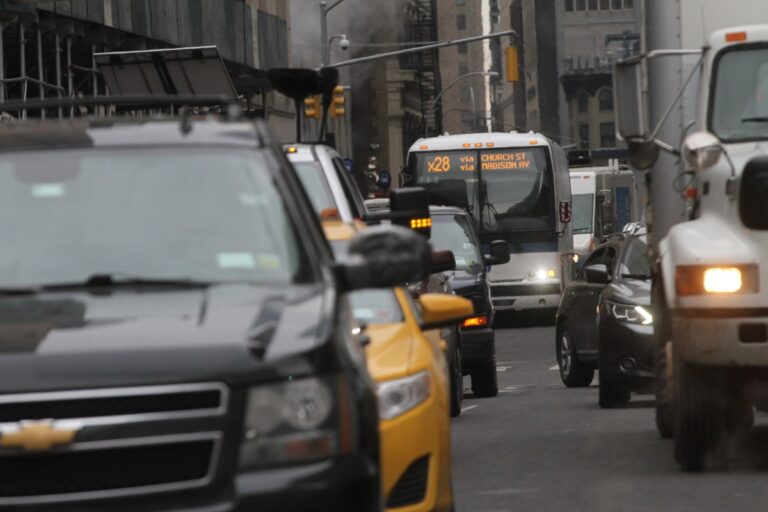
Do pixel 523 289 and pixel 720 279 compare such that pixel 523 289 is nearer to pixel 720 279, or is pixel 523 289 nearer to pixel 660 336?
pixel 660 336

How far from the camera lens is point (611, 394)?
17219 mm

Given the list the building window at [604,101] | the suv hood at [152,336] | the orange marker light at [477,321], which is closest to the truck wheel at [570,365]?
the orange marker light at [477,321]

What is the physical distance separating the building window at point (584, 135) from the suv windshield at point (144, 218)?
485 feet

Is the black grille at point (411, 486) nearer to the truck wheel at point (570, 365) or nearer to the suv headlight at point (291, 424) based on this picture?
the suv headlight at point (291, 424)

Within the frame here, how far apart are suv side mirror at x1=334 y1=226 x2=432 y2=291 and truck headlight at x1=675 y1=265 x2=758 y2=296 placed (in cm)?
480

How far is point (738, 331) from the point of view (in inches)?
416

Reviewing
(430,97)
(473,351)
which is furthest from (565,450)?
(430,97)

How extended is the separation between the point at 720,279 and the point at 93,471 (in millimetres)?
5952

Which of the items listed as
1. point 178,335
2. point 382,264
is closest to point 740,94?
point 382,264

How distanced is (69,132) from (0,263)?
68cm

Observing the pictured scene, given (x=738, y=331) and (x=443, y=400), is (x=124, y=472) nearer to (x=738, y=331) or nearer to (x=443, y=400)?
(x=443, y=400)

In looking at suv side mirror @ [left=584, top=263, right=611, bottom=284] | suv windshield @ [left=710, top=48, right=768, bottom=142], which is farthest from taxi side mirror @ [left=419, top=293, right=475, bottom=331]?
suv side mirror @ [left=584, top=263, right=611, bottom=284]

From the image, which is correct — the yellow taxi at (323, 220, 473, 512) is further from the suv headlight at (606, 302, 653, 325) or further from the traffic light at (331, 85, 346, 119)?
the traffic light at (331, 85, 346, 119)

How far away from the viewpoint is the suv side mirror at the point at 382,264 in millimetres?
6016
